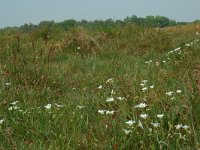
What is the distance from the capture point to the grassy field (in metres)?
3.96

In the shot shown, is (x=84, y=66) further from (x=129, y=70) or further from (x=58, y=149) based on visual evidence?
(x=58, y=149)

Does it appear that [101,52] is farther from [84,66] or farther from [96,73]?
[96,73]

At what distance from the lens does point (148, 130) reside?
3.93 metres

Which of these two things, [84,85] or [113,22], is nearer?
[84,85]

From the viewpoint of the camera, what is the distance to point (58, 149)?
398cm

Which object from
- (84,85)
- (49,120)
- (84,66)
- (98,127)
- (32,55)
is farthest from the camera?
(32,55)

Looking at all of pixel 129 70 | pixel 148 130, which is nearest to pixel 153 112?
pixel 148 130

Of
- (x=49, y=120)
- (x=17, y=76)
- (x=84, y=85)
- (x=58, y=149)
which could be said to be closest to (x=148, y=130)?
(x=58, y=149)

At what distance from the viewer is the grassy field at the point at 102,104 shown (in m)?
3.96

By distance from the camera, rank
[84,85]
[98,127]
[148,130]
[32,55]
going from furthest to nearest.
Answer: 1. [32,55]
2. [84,85]
3. [98,127]
4. [148,130]

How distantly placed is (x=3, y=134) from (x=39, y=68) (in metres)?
3.18

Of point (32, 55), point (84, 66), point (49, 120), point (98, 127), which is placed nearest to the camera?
point (98, 127)

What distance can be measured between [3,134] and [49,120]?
476 millimetres

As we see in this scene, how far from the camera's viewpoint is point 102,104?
17.0 feet
